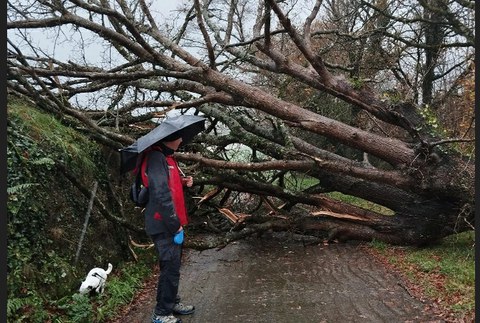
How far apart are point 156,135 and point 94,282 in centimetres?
173

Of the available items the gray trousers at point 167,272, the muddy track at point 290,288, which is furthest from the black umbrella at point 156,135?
the muddy track at point 290,288

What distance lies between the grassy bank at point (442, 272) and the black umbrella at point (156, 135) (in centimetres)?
322

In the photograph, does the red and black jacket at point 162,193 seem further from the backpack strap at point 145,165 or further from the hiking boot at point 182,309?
the hiking boot at point 182,309

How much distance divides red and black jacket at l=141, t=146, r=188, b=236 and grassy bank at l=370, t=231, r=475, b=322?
2.88 meters

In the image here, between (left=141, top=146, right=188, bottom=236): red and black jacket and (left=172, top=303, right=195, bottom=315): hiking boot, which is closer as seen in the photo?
(left=141, top=146, right=188, bottom=236): red and black jacket

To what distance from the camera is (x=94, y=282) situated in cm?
509

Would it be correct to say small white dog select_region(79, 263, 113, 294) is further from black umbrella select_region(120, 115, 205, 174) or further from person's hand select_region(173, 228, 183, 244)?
black umbrella select_region(120, 115, 205, 174)

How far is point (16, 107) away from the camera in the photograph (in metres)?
5.83

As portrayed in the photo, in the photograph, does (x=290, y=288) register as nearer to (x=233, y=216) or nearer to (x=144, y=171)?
(x=144, y=171)

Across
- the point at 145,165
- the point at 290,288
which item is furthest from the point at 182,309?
the point at 145,165

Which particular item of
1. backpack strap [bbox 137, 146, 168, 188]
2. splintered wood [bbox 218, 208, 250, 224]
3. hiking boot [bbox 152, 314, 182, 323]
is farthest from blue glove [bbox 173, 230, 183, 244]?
splintered wood [bbox 218, 208, 250, 224]

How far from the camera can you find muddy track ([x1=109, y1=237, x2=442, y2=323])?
5.07 metres

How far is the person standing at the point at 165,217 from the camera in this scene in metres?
4.55

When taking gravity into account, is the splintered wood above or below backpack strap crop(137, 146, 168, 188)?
below
